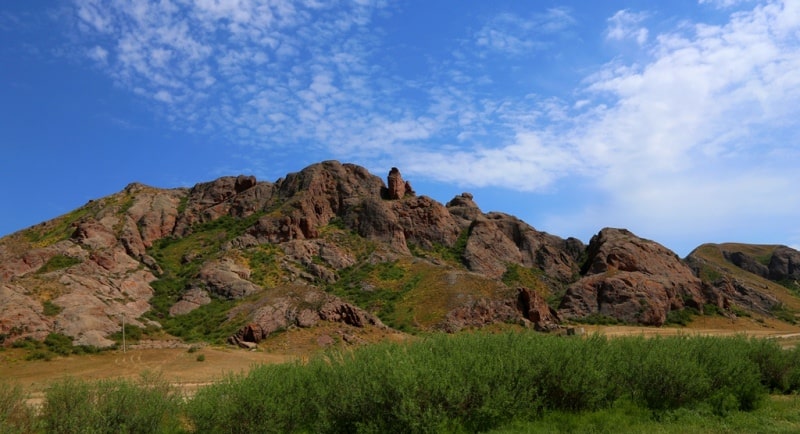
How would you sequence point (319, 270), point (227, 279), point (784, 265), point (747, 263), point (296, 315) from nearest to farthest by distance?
point (296, 315)
point (227, 279)
point (319, 270)
point (784, 265)
point (747, 263)

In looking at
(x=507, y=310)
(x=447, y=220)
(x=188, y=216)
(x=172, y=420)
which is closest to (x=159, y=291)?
(x=188, y=216)

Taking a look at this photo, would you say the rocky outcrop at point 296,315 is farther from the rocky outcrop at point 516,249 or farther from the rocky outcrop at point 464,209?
the rocky outcrop at point 464,209

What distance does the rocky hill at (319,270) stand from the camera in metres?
52.8

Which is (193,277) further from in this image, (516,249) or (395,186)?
(516,249)

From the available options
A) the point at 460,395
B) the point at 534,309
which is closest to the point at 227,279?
the point at 534,309

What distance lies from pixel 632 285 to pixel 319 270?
145 ft

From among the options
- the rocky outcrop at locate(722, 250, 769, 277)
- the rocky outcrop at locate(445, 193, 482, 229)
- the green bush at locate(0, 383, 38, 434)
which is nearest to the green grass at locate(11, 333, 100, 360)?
the green bush at locate(0, 383, 38, 434)

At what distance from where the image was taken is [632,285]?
75.0m

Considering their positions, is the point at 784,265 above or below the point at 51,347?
above

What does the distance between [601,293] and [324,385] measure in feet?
219

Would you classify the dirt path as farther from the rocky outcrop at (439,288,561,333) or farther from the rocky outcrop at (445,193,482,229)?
the rocky outcrop at (445,193,482,229)

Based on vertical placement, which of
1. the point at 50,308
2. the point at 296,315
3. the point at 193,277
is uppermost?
the point at 193,277

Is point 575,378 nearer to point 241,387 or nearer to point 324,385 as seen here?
point 324,385

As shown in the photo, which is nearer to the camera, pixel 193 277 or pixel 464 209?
pixel 193 277
